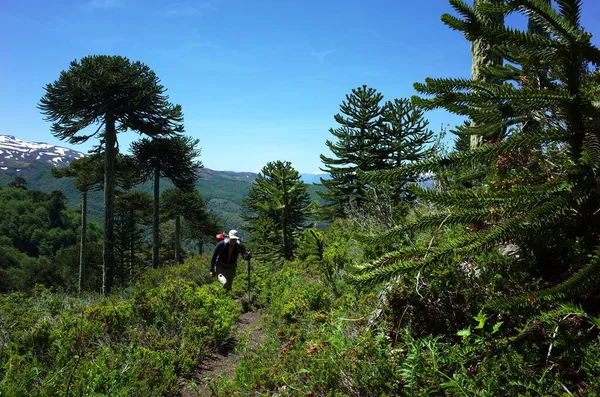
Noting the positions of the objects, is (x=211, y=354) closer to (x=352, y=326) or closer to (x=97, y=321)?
(x=97, y=321)

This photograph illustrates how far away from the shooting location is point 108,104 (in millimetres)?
18109

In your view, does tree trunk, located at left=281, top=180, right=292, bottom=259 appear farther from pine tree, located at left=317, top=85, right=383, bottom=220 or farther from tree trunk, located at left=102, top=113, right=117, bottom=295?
tree trunk, located at left=102, top=113, right=117, bottom=295

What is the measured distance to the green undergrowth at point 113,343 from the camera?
341 cm

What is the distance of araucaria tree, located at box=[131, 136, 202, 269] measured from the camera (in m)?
20.5

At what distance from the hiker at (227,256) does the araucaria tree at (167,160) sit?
13.9 meters

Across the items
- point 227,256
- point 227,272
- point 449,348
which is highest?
point 449,348

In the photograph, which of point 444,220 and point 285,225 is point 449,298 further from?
point 285,225

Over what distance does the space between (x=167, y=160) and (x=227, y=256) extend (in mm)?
14334

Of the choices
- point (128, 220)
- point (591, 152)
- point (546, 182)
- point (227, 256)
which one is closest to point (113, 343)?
point (227, 256)

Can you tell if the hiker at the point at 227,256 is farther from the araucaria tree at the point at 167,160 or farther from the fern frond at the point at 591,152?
the araucaria tree at the point at 167,160

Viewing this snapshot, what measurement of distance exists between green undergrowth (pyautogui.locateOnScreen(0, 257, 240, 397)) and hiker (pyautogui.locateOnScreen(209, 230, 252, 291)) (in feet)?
5.21

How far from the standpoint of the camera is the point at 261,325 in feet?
21.6

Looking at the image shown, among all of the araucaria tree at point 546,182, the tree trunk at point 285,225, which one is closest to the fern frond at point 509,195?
the araucaria tree at point 546,182

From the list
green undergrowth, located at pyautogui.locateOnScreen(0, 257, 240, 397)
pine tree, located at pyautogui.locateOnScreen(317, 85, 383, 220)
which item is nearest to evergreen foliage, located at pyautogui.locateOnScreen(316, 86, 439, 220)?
pine tree, located at pyautogui.locateOnScreen(317, 85, 383, 220)
